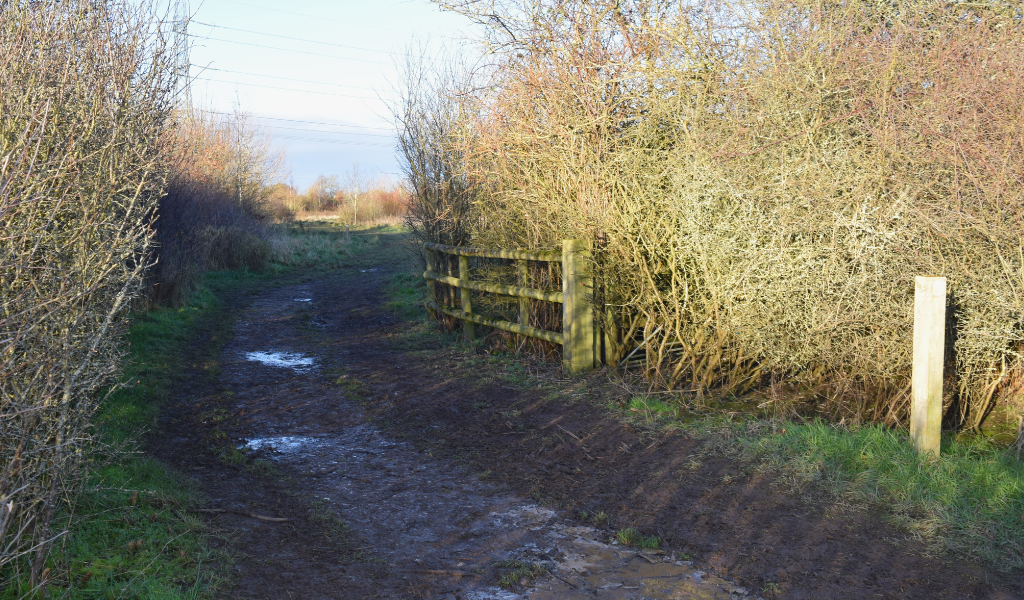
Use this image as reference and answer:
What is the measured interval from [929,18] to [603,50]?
311cm

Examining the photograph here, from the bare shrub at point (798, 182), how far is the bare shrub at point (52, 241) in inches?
189

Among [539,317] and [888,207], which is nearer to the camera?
[888,207]

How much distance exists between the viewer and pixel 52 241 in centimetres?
382

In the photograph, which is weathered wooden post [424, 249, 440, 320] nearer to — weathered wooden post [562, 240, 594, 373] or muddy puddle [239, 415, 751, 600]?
weathered wooden post [562, 240, 594, 373]

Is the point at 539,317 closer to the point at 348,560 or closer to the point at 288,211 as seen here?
the point at 348,560

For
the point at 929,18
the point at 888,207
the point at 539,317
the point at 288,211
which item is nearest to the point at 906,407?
the point at 888,207

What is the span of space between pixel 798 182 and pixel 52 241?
17.7 feet

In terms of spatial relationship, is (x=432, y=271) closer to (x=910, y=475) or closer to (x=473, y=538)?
(x=473, y=538)

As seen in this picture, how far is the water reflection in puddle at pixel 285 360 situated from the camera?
32.7ft

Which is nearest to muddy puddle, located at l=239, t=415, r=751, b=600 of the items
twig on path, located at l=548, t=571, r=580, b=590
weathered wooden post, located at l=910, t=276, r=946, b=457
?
twig on path, located at l=548, t=571, r=580, b=590

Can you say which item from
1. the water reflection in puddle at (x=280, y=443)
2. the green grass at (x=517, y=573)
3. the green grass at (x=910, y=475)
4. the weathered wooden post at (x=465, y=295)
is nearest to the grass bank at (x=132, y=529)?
the water reflection in puddle at (x=280, y=443)

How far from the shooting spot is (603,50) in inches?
318

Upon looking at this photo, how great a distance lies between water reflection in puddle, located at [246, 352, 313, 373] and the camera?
32.7ft

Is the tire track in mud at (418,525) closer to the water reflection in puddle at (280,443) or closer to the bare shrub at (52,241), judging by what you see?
the water reflection in puddle at (280,443)
